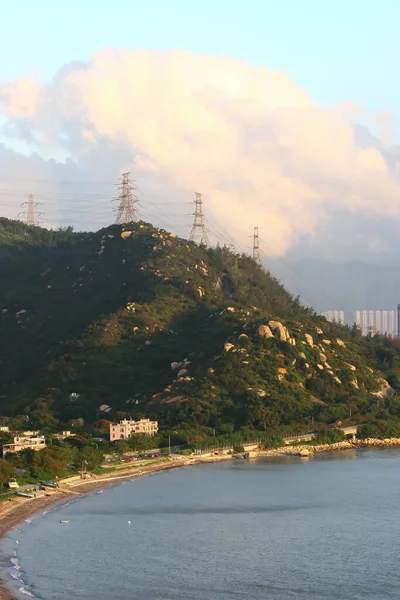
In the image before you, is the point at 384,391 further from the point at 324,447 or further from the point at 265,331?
the point at 324,447

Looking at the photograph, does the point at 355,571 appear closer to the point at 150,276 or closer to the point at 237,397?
the point at 237,397

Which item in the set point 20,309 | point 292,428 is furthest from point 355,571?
point 20,309

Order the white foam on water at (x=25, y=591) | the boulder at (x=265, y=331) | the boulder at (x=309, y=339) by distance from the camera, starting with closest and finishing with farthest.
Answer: the white foam on water at (x=25, y=591) → the boulder at (x=265, y=331) → the boulder at (x=309, y=339)

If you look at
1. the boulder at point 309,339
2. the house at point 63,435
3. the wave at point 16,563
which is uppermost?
the boulder at point 309,339

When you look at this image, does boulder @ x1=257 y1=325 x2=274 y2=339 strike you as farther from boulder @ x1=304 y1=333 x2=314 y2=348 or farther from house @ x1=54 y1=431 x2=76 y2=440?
house @ x1=54 y1=431 x2=76 y2=440

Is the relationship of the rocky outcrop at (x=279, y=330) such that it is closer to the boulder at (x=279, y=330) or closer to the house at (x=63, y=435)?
the boulder at (x=279, y=330)

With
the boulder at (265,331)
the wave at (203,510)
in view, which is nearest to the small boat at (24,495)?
the wave at (203,510)
